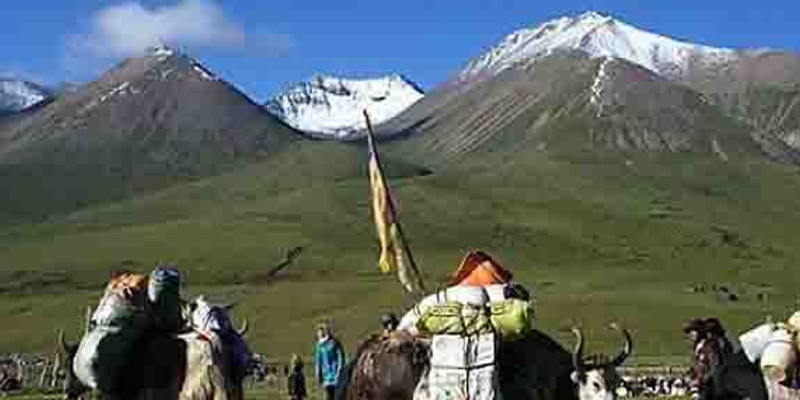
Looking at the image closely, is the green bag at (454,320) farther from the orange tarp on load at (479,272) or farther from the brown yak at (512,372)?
the orange tarp on load at (479,272)

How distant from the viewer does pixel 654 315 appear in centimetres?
8538

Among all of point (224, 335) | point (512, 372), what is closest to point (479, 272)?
point (512, 372)

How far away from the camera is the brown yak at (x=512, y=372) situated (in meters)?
8.23

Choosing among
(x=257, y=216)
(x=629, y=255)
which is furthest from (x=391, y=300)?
(x=257, y=216)

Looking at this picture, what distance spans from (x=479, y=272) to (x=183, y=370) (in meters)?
1.91

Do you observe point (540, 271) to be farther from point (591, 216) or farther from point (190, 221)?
point (190, 221)

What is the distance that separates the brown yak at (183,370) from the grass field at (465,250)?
62760 millimetres

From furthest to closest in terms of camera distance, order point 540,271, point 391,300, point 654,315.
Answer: point 540,271 → point 391,300 → point 654,315

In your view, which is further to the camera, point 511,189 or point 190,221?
point 511,189

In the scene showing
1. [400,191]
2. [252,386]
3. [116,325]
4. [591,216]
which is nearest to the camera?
[116,325]

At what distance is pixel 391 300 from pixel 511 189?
85144 mm

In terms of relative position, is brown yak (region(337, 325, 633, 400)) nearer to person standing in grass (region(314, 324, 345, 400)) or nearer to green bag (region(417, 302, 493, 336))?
green bag (region(417, 302, 493, 336))

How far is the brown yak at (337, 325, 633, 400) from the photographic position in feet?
27.0

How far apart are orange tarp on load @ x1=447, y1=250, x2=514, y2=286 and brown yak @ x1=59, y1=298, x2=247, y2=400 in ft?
4.73
